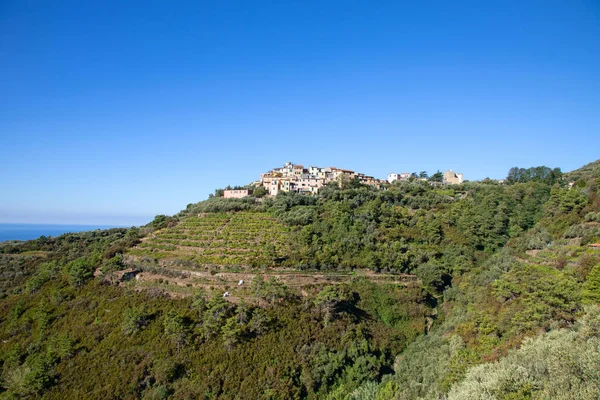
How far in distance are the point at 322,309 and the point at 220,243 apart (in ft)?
58.4

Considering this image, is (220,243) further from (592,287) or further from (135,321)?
(592,287)

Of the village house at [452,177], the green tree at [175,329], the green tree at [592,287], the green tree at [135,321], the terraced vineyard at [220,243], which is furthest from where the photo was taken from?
the village house at [452,177]

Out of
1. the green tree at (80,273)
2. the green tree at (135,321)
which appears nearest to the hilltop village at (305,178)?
the green tree at (80,273)

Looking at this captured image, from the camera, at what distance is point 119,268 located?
131 feet

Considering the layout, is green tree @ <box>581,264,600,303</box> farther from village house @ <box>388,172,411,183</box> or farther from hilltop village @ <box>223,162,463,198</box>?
village house @ <box>388,172,411,183</box>

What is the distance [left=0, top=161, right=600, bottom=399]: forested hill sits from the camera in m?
21.8

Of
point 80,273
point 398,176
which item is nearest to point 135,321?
point 80,273

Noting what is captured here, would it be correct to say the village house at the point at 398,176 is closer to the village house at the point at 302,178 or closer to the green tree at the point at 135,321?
the village house at the point at 302,178

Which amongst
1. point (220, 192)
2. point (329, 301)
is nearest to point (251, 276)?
point (329, 301)

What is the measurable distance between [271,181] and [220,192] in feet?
39.4

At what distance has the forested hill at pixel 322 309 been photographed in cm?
2180

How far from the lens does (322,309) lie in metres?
32.8

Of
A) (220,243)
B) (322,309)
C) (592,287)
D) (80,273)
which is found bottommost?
(322,309)

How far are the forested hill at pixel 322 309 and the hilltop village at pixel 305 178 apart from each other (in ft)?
47.3
